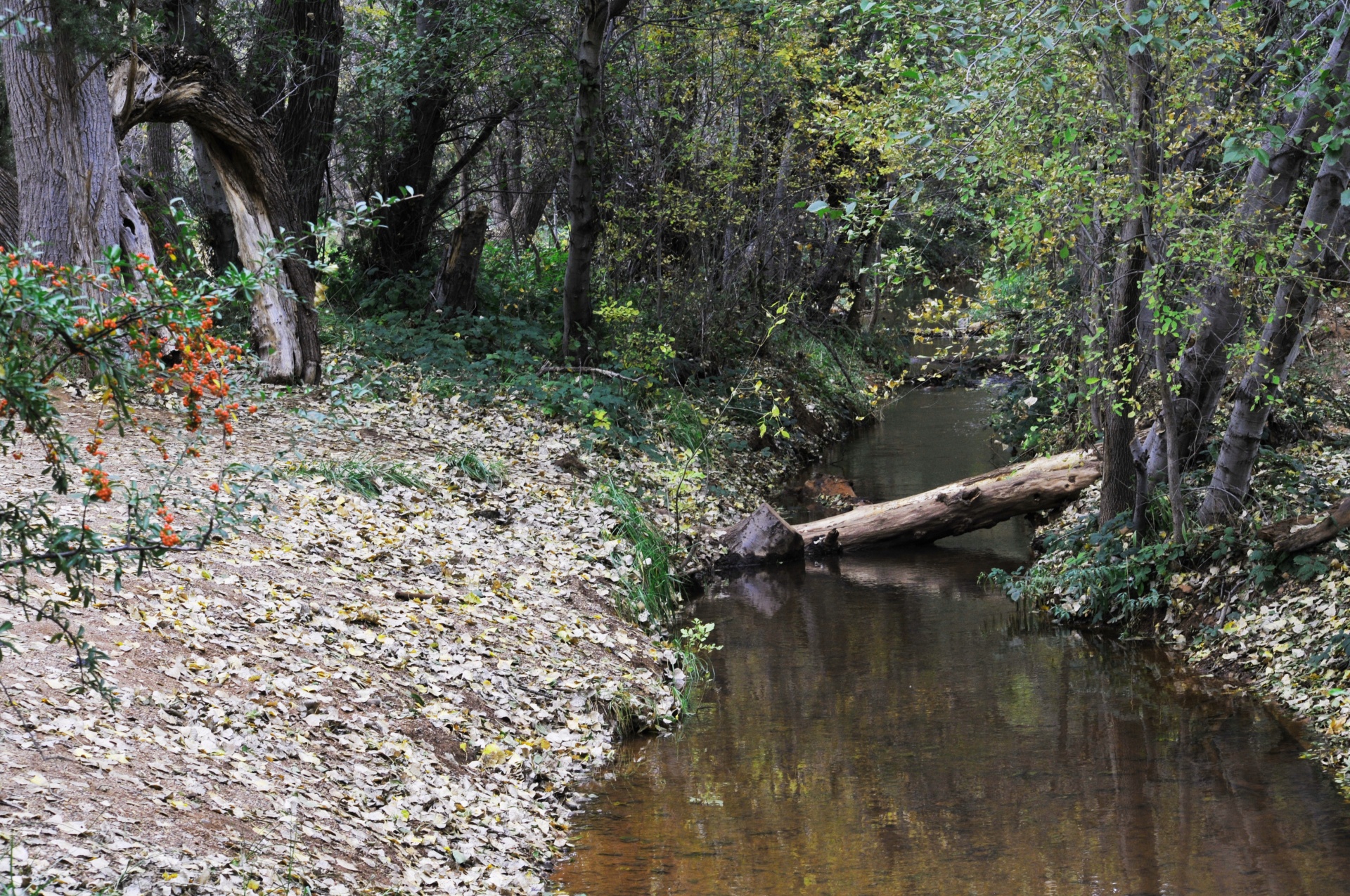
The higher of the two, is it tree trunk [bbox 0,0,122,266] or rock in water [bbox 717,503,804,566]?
tree trunk [bbox 0,0,122,266]

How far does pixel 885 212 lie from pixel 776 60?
271 inches

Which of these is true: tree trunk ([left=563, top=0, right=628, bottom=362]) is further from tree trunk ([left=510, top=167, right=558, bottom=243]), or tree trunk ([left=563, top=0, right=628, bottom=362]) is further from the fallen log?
the fallen log

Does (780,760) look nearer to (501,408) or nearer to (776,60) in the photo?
(501,408)

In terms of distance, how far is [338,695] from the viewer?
232 inches

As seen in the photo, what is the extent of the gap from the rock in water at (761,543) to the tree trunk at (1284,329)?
4.09m

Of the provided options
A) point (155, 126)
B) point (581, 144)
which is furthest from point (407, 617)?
point (155, 126)

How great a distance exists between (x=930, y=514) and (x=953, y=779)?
5509 millimetres

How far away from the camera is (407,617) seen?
7.05 metres

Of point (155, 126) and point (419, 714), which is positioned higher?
point (155, 126)

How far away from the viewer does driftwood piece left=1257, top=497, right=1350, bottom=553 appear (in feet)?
25.2

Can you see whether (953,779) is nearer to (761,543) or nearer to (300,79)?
(761,543)

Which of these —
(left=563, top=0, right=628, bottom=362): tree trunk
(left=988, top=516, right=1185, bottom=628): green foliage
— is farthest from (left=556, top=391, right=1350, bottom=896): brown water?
(left=563, top=0, right=628, bottom=362): tree trunk

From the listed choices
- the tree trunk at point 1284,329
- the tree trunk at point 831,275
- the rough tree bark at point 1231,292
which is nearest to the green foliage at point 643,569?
the rough tree bark at point 1231,292

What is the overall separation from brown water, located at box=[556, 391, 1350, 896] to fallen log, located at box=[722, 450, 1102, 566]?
1728 mm
